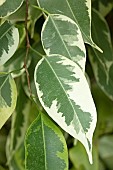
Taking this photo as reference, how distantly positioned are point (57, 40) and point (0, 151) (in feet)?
1.89

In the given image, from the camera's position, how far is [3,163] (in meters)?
1.04

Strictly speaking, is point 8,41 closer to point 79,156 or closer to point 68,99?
point 68,99

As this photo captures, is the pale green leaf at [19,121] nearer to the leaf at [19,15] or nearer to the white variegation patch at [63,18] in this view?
the leaf at [19,15]

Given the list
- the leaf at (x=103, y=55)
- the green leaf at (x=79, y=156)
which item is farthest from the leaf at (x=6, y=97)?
the green leaf at (x=79, y=156)

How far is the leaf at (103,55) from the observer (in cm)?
79

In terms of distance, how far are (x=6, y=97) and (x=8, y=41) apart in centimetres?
9

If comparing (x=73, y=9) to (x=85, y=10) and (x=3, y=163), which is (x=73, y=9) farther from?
(x=3, y=163)

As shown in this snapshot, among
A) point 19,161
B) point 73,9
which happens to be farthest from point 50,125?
point 19,161

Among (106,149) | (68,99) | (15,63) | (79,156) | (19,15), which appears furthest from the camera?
(106,149)

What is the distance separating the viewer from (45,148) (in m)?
0.49

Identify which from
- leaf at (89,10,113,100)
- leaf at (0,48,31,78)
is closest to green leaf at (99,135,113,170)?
leaf at (89,10,113,100)

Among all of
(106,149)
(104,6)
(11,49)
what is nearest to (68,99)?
(11,49)

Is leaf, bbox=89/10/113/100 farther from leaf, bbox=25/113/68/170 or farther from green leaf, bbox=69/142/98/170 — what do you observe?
leaf, bbox=25/113/68/170

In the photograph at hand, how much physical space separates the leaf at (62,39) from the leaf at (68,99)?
30 mm
